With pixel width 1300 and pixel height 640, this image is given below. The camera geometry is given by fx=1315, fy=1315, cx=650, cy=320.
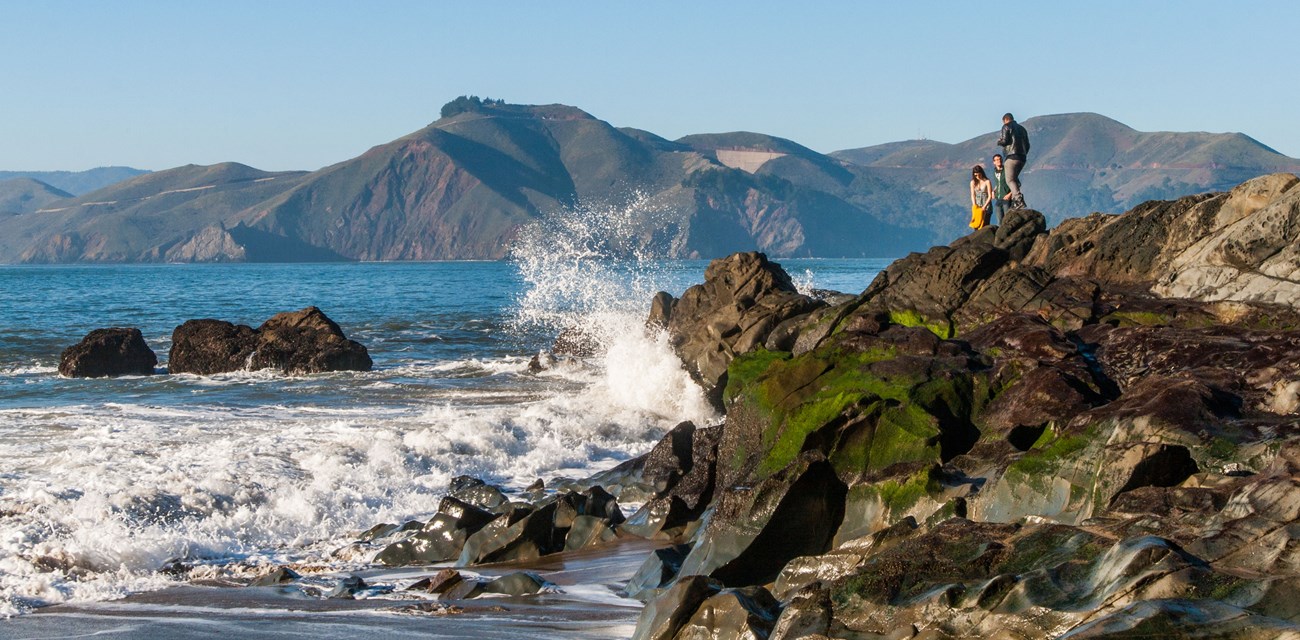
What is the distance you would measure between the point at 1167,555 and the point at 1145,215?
33.3 feet

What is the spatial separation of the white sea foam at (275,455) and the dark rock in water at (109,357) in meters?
1.73

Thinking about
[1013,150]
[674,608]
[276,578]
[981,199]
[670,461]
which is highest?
[1013,150]

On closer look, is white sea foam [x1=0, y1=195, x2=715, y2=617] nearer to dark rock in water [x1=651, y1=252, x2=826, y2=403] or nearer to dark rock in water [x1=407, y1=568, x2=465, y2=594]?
dark rock in water [x1=651, y1=252, x2=826, y2=403]

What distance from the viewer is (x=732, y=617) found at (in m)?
6.30

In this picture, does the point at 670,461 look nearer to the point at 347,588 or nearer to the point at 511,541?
the point at 511,541

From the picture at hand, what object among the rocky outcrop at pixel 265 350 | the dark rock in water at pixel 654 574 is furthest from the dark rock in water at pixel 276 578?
the rocky outcrop at pixel 265 350

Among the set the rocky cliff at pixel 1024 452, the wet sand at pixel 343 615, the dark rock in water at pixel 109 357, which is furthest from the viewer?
the dark rock in water at pixel 109 357

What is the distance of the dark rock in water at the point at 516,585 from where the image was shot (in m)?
8.45

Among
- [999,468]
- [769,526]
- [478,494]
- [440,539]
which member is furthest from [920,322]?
[769,526]

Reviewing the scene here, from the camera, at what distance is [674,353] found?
64.7 ft

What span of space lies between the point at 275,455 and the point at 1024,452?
846 centimetres

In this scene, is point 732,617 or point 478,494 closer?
point 732,617

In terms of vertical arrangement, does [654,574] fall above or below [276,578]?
above

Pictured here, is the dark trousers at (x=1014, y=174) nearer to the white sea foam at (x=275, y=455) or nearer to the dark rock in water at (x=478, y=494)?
the white sea foam at (x=275, y=455)
